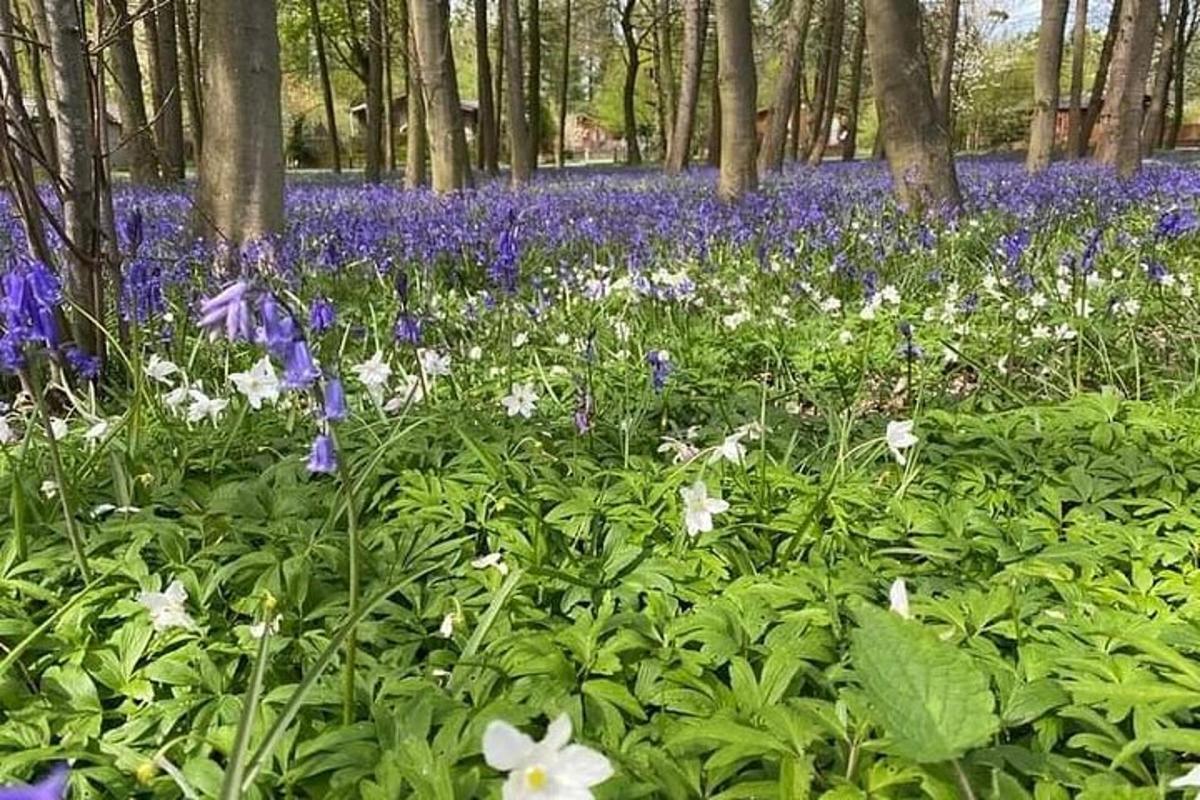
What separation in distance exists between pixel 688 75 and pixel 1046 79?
210 inches

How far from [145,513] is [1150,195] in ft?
29.4

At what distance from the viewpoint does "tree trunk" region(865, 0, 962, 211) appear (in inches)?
293

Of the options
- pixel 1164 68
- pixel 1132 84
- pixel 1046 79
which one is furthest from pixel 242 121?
pixel 1164 68

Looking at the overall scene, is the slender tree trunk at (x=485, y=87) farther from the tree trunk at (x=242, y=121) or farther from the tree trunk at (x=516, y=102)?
the tree trunk at (x=242, y=121)

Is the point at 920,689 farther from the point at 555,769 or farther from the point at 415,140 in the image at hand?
the point at 415,140

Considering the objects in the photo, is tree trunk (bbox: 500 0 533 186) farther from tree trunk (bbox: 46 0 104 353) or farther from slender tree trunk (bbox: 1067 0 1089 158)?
slender tree trunk (bbox: 1067 0 1089 158)

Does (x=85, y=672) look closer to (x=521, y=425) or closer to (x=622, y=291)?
(x=521, y=425)

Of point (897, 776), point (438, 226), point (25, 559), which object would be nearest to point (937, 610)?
point (897, 776)

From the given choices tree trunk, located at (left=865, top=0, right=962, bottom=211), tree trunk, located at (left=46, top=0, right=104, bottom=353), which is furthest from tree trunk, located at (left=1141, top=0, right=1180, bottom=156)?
tree trunk, located at (left=46, top=0, right=104, bottom=353)

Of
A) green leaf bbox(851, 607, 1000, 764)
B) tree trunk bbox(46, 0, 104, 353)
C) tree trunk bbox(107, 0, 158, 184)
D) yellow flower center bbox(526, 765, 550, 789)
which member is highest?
tree trunk bbox(107, 0, 158, 184)

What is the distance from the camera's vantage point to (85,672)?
1713mm

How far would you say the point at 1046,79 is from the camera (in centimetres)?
1366

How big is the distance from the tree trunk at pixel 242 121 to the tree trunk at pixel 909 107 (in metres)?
4.39

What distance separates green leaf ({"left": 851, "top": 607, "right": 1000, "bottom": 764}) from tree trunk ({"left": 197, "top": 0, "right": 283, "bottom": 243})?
4.97 meters
